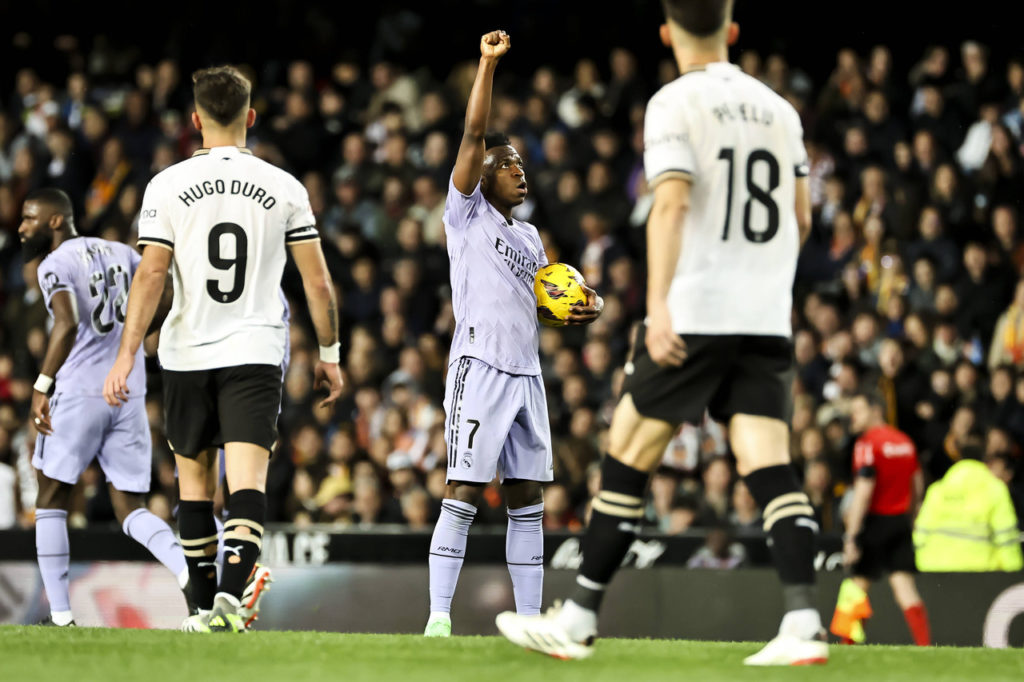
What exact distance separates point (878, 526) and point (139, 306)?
6.61 m

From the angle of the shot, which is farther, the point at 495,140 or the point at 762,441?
the point at 495,140

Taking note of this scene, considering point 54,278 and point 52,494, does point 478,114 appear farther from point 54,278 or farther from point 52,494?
point 52,494

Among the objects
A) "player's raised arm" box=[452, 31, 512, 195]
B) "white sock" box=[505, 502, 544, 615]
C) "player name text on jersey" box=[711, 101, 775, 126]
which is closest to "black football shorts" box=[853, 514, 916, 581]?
"white sock" box=[505, 502, 544, 615]

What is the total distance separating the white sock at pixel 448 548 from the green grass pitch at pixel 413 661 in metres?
1.20

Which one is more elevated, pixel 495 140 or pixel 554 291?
pixel 495 140

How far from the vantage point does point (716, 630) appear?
1030cm

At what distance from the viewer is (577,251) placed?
1440 cm

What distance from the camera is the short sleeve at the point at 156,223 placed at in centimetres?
602

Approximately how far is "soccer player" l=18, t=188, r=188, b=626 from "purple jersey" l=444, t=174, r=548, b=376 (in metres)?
2.15

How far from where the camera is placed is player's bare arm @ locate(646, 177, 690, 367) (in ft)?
15.2

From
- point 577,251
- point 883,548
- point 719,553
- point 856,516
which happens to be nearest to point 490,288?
point 719,553

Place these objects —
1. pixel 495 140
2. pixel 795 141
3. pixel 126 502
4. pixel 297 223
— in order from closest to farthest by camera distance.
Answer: pixel 795 141, pixel 297 223, pixel 495 140, pixel 126 502

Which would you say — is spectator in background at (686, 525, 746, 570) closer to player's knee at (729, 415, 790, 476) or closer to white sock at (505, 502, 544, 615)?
white sock at (505, 502, 544, 615)

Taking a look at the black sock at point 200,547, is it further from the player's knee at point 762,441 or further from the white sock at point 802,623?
the white sock at point 802,623
